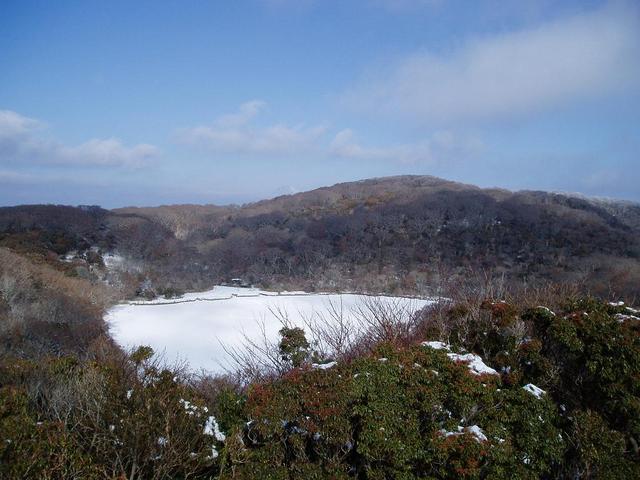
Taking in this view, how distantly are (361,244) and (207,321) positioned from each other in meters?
25.6

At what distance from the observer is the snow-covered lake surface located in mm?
14578

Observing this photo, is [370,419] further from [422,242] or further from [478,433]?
[422,242]

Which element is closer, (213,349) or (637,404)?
(637,404)

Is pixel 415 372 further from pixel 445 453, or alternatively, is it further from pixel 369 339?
pixel 369 339

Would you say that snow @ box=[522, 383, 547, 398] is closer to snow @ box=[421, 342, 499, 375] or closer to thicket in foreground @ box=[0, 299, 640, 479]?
thicket in foreground @ box=[0, 299, 640, 479]

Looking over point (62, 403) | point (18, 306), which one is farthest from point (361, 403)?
point (18, 306)

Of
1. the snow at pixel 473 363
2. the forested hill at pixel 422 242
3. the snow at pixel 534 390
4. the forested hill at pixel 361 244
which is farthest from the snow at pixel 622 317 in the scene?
the forested hill at pixel 422 242

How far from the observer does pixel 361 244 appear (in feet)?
138

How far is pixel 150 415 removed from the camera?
11.3ft

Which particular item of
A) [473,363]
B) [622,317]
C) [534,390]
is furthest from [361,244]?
[534,390]

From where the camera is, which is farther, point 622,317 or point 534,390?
point 622,317

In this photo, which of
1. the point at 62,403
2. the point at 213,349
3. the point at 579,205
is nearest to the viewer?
the point at 62,403

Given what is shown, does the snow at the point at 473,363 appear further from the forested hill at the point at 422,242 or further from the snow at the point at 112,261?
the snow at the point at 112,261

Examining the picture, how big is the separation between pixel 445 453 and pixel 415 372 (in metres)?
0.72
